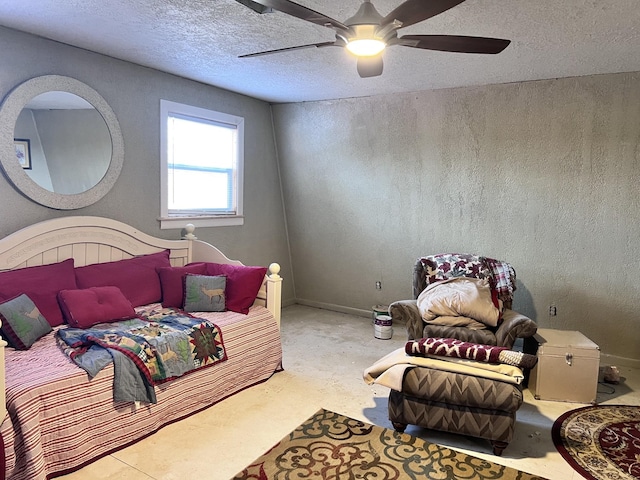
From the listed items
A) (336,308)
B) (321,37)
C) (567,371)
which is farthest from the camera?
(336,308)

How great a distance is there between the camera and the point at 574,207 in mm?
4066

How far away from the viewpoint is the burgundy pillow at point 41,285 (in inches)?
112

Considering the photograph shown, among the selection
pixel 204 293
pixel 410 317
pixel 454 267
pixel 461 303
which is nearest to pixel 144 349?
pixel 204 293

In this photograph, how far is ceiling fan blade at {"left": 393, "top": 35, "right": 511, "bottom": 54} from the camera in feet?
7.11

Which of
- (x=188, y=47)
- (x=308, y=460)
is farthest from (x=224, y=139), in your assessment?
(x=308, y=460)

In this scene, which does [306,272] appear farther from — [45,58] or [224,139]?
[45,58]

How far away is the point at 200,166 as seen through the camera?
15.3 ft

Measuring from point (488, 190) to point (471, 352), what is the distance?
226 cm

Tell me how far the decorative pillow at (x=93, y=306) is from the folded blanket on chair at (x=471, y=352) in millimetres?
1940

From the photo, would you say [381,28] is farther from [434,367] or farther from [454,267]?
[454,267]

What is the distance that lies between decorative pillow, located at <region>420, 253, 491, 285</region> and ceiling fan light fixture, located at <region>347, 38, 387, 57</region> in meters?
2.26

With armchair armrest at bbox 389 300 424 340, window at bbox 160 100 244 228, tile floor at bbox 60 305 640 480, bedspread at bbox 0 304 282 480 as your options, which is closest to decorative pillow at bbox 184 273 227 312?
bedspread at bbox 0 304 282 480

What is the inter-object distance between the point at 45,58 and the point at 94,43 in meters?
0.35

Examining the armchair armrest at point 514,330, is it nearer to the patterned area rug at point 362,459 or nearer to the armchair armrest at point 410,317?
the armchair armrest at point 410,317
